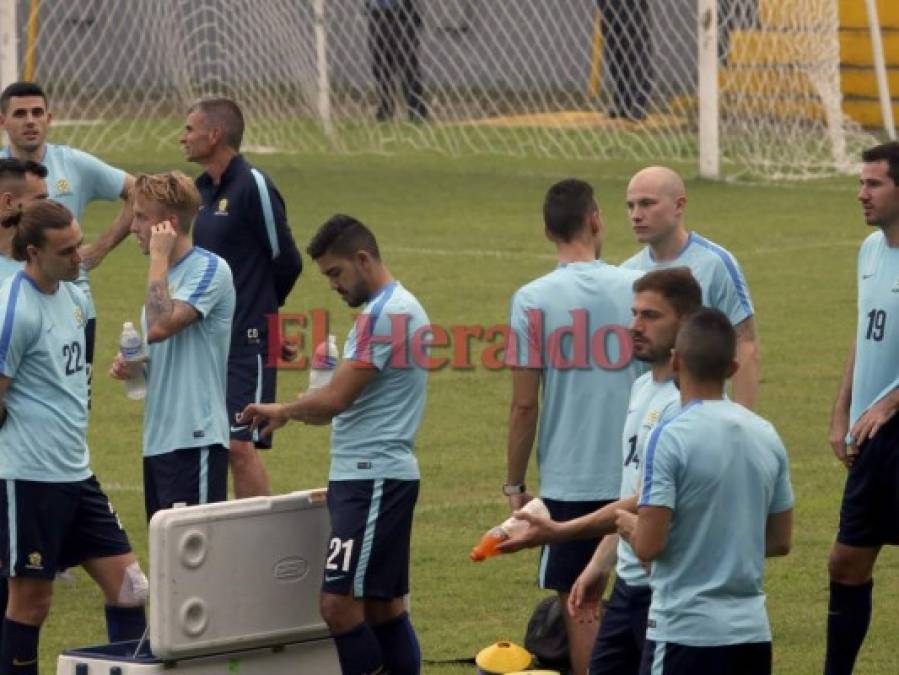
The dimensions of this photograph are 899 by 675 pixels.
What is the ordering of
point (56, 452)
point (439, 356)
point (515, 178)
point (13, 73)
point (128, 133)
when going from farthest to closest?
point (128, 133)
point (515, 178)
point (13, 73)
point (439, 356)
point (56, 452)

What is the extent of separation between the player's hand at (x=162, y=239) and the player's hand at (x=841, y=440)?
264 centimetres

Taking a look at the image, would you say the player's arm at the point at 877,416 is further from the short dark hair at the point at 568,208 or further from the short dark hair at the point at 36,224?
the short dark hair at the point at 36,224

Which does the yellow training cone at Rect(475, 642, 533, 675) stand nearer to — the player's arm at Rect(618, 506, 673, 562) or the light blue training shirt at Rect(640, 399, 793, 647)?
the light blue training shirt at Rect(640, 399, 793, 647)

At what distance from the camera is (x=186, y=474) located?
27.0 ft

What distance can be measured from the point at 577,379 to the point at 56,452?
74.1 inches

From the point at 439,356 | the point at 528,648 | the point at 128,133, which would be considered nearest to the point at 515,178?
the point at 128,133

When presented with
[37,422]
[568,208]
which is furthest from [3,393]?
[568,208]

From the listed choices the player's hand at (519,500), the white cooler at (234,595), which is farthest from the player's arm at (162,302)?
the player's hand at (519,500)

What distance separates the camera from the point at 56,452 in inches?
297

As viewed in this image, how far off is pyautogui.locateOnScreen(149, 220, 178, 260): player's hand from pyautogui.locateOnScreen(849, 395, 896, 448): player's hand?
2.70 metres

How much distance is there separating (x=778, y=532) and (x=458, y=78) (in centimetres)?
2127

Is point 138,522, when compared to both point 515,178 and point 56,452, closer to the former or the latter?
point 56,452

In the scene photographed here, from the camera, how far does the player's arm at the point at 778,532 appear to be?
6074mm

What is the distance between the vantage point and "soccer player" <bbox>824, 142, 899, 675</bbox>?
775 cm
